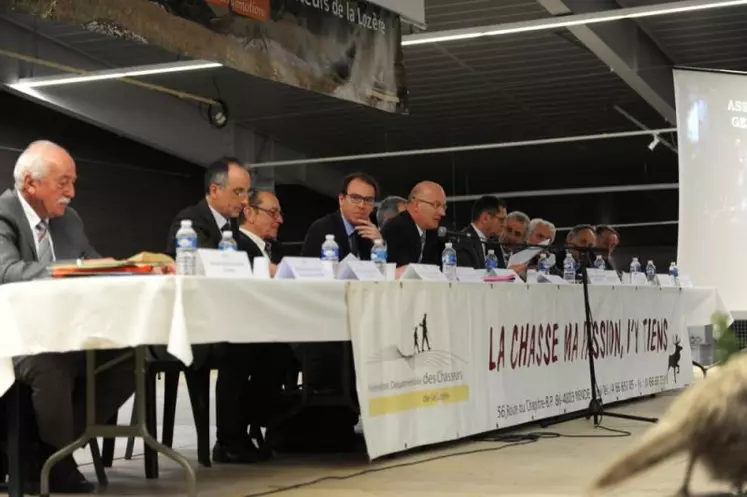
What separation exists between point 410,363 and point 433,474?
45 cm

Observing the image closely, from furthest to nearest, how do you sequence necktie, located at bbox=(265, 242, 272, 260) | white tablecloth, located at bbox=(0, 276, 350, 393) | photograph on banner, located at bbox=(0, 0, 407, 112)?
necktie, located at bbox=(265, 242, 272, 260) < photograph on banner, located at bbox=(0, 0, 407, 112) < white tablecloth, located at bbox=(0, 276, 350, 393)

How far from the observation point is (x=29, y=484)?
121 inches

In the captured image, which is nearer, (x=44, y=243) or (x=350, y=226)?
(x=44, y=243)

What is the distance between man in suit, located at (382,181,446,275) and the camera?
4512 mm

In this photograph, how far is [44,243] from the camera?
10.6ft

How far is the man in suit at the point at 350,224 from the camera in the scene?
4234mm

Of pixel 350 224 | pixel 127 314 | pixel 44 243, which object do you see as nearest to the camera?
pixel 127 314

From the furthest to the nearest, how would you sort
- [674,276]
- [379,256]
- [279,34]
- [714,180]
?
[714,180] < [674,276] < [279,34] < [379,256]

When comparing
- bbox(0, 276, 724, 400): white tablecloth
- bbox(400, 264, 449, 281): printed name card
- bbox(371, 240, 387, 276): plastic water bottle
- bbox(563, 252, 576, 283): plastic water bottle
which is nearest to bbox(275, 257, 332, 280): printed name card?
bbox(0, 276, 724, 400): white tablecloth

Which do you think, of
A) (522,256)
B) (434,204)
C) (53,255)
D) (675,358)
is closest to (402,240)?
(434,204)

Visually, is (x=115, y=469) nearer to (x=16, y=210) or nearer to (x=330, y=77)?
(x=16, y=210)

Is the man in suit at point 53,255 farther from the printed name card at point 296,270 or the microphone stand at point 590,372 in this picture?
the microphone stand at point 590,372

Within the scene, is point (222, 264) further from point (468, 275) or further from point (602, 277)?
point (602, 277)

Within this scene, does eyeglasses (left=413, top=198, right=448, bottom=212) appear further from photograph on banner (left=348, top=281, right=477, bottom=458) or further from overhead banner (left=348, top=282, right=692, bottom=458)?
photograph on banner (left=348, top=281, right=477, bottom=458)
